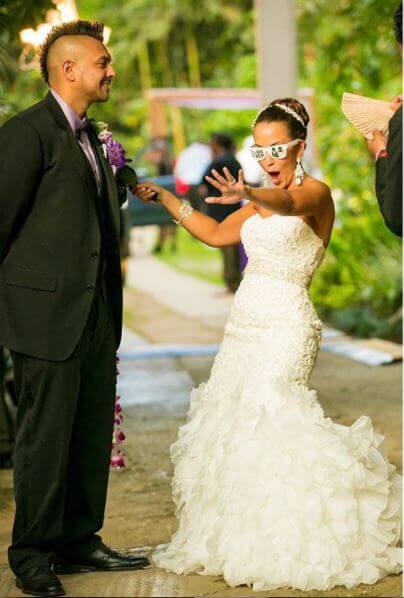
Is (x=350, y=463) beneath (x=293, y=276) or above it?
beneath

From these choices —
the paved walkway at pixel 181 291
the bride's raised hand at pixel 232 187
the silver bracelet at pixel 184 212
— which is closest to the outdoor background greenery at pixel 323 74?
the paved walkway at pixel 181 291

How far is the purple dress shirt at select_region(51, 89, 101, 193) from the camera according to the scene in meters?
Result: 5.04

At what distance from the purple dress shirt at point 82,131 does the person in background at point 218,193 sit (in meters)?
9.89

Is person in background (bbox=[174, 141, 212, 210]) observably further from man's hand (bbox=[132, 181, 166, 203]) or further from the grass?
man's hand (bbox=[132, 181, 166, 203])

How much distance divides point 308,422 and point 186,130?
33778 mm

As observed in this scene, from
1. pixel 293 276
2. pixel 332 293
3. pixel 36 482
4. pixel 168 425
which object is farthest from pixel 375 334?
pixel 36 482

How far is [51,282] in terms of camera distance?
4.90 m

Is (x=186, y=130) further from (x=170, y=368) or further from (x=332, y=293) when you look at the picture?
(x=170, y=368)

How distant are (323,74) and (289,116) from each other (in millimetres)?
9975

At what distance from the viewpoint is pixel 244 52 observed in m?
36.3

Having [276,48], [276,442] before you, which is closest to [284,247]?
[276,442]

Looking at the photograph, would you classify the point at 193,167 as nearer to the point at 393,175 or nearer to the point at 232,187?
the point at 232,187

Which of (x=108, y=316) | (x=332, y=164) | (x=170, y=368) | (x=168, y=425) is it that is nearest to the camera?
(x=108, y=316)

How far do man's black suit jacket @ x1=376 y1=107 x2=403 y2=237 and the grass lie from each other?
15.6m
